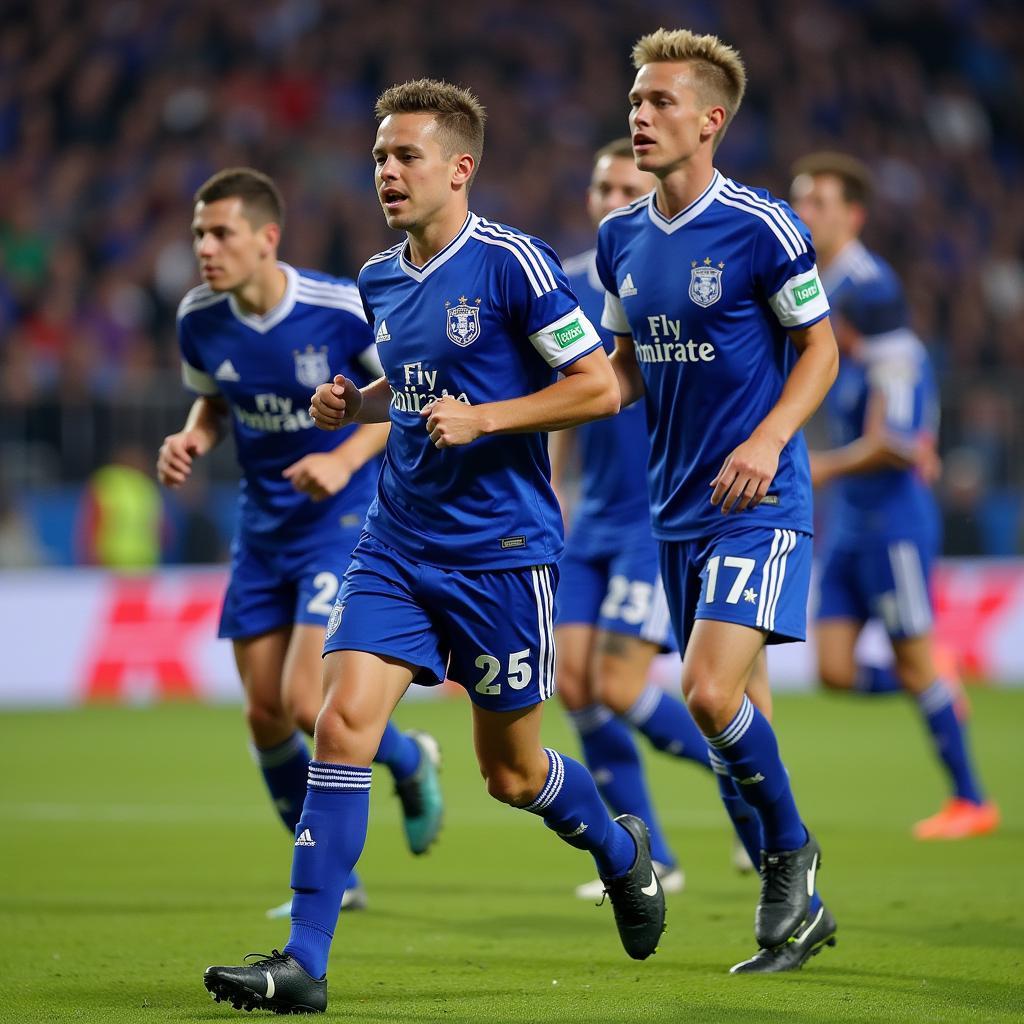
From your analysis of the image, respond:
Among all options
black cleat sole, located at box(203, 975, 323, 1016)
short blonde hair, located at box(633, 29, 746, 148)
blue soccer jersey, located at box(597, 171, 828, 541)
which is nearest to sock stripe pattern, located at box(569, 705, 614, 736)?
blue soccer jersey, located at box(597, 171, 828, 541)

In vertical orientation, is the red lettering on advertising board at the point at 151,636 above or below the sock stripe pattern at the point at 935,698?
below

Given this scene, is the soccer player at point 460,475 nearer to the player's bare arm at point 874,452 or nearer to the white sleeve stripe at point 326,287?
the white sleeve stripe at point 326,287

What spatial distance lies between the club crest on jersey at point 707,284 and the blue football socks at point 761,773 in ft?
3.82

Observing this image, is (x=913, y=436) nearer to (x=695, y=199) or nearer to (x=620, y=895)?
(x=695, y=199)

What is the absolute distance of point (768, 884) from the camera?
513 cm

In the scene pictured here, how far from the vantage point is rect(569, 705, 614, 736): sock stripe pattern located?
6.90 meters

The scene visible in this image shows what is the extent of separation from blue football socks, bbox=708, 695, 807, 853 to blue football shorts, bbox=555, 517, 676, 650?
1.59m

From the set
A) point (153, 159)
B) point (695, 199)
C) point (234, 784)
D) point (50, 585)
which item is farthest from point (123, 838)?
point (153, 159)

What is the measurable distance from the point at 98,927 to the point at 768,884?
232 cm

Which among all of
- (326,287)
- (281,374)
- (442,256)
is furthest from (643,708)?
(442,256)

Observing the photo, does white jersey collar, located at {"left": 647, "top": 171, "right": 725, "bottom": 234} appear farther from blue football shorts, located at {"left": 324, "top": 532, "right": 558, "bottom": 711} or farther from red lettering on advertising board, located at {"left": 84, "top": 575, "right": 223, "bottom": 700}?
red lettering on advertising board, located at {"left": 84, "top": 575, "right": 223, "bottom": 700}

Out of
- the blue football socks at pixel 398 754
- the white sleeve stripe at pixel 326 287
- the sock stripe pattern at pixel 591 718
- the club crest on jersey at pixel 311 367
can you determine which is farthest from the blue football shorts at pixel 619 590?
the white sleeve stripe at pixel 326 287

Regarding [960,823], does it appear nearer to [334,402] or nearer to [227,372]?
[227,372]

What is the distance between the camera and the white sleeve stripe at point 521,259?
4.71 m
